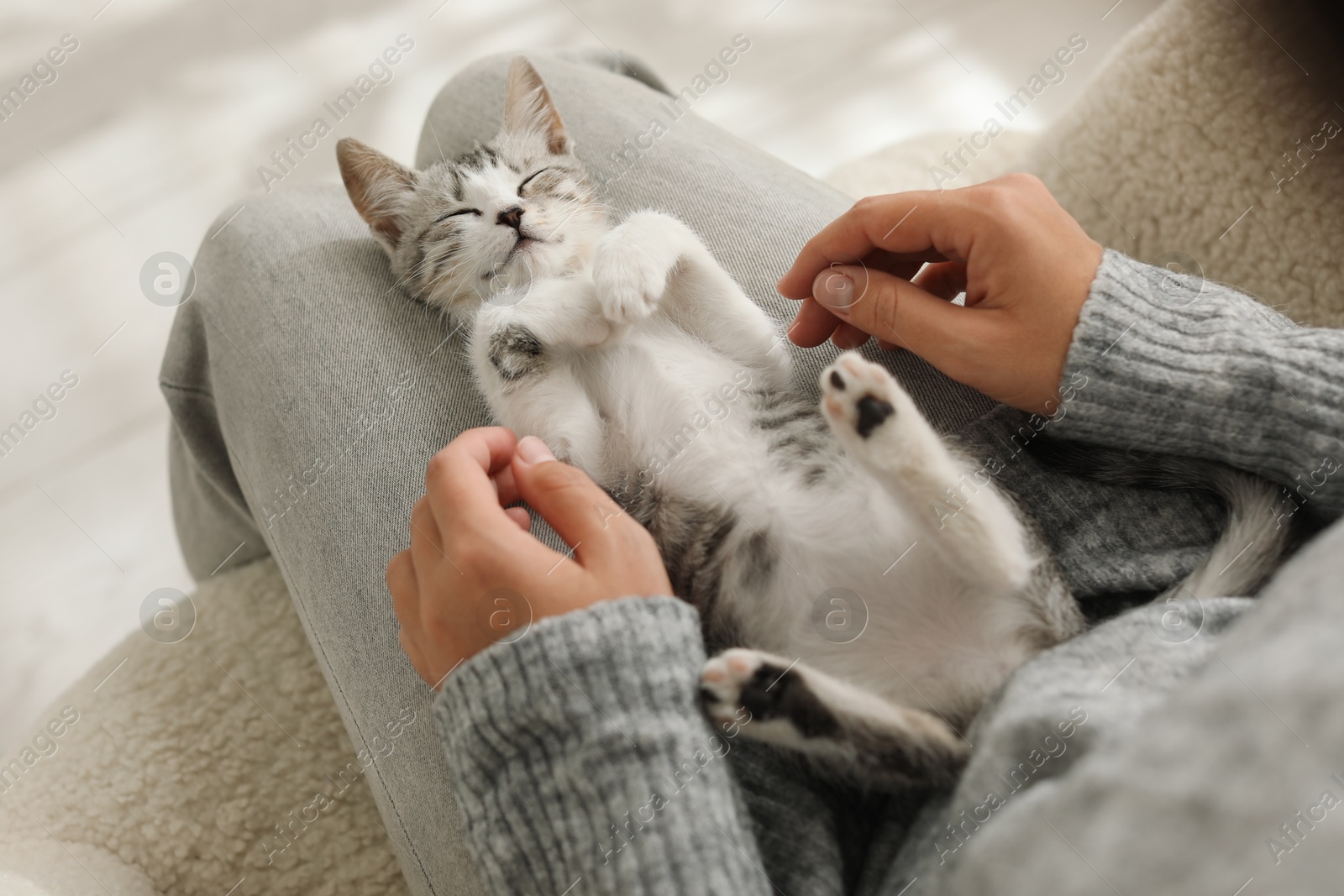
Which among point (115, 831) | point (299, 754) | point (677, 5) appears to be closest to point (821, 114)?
point (677, 5)

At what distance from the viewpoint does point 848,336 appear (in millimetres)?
1050

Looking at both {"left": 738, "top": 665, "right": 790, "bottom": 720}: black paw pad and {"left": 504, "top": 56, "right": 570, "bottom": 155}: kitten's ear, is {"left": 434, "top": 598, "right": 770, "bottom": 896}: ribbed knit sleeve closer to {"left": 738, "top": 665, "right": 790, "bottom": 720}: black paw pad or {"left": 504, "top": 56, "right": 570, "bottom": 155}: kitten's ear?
{"left": 738, "top": 665, "right": 790, "bottom": 720}: black paw pad

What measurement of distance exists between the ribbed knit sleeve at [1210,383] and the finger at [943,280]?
Result: 0.17 m

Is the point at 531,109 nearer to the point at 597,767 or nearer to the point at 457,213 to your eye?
the point at 457,213

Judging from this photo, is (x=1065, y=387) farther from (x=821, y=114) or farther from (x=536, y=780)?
(x=821, y=114)

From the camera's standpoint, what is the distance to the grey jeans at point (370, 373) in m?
0.96

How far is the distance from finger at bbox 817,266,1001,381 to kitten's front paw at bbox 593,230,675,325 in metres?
0.20

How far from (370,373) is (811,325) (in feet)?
1.97

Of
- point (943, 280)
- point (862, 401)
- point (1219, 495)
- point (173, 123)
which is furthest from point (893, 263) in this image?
point (173, 123)

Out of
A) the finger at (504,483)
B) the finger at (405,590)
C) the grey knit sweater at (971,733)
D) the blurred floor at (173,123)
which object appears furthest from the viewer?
the blurred floor at (173,123)

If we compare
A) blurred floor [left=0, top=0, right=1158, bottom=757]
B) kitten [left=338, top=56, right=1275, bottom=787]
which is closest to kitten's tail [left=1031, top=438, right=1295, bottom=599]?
kitten [left=338, top=56, right=1275, bottom=787]

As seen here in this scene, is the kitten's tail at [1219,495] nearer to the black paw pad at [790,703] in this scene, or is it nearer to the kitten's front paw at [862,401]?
the kitten's front paw at [862,401]

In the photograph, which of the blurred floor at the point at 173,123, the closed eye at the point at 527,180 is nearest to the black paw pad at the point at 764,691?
the closed eye at the point at 527,180

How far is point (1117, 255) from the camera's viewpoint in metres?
0.92
